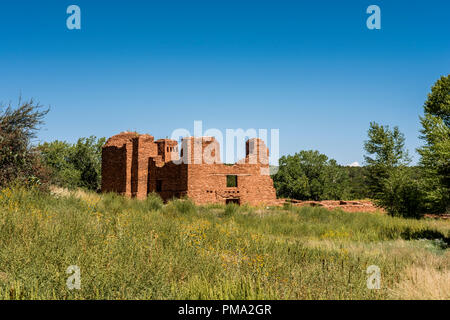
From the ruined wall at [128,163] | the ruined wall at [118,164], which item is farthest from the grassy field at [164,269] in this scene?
the ruined wall at [118,164]

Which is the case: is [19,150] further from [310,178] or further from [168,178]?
[310,178]

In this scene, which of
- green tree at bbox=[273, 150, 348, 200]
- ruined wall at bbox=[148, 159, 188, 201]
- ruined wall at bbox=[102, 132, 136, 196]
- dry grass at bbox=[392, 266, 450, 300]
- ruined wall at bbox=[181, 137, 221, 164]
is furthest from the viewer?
green tree at bbox=[273, 150, 348, 200]

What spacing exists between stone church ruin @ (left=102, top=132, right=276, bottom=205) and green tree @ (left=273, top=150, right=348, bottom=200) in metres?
18.1

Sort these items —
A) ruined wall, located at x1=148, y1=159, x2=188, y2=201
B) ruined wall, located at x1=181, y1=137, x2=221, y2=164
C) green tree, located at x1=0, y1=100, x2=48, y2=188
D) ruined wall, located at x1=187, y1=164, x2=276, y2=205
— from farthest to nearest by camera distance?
ruined wall, located at x1=148, y1=159, x2=188, y2=201 < ruined wall, located at x1=181, y1=137, x2=221, y2=164 < ruined wall, located at x1=187, y1=164, x2=276, y2=205 < green tree, located at x1=0, y1=100, x2=48, y2=188

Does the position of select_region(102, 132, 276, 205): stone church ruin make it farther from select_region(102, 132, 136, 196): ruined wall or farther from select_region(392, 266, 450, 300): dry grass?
select_region(392, 266, 450, 300): dry grass

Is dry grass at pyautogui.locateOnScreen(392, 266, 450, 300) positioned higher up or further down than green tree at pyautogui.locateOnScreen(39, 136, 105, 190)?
further down

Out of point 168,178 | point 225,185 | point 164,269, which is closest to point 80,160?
point 168,178

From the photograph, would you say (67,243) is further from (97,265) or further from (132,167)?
(132,167)

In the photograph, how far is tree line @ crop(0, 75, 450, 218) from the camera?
1109 cm

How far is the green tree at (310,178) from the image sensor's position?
40000 mm

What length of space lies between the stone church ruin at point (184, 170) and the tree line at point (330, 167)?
15.0 feet

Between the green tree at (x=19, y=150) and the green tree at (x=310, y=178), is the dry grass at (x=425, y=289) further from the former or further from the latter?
the green tree at (x=310, y=178)

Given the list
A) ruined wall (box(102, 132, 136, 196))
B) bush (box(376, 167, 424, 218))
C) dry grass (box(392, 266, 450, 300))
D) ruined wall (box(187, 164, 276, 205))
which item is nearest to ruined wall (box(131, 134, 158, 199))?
ruined wall (box(102, 132, 136, 196))
